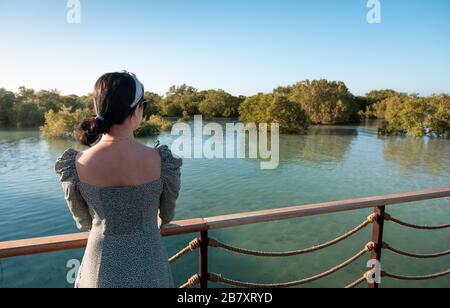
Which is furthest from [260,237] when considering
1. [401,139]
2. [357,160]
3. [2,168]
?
[401,139]

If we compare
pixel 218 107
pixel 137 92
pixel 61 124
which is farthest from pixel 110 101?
pixel 218 107

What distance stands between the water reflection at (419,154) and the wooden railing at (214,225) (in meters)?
16.8

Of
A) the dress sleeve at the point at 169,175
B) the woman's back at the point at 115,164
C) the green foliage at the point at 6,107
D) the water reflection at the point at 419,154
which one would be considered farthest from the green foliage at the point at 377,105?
the woman's back at the point at 115,164

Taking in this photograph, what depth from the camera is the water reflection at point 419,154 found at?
56.1 ft

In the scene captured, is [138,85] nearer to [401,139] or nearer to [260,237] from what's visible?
[260,237]

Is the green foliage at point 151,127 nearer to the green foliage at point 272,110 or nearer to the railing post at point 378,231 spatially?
the green foliage at point 272,110

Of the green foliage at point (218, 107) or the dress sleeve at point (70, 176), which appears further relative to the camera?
the green foliage at point (218, 107)

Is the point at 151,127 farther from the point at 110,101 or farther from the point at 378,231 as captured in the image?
the point at 110,101

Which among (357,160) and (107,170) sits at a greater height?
(107,170)

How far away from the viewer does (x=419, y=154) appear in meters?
20.5

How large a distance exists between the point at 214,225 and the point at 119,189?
535mm

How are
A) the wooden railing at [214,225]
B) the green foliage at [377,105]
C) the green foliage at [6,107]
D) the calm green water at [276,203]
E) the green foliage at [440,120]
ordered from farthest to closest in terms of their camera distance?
the green foliage at [377,105], the green foliage at [6,107], the green foliage at [440,120], the calm green water at [276,203], the wooden railing at [214,225]

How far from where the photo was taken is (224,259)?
7195mm
